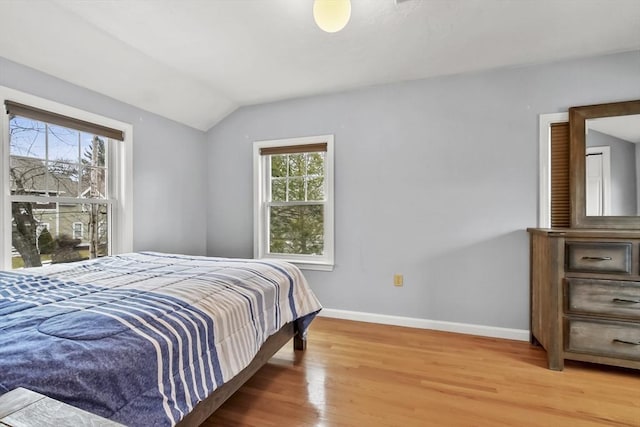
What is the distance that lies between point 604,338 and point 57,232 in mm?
3894

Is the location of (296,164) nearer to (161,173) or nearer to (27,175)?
(161,173)

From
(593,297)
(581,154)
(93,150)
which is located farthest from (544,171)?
(93,150)

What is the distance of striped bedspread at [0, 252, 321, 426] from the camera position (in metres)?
0.79

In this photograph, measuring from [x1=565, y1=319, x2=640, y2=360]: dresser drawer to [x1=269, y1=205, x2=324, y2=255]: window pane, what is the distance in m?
2.10

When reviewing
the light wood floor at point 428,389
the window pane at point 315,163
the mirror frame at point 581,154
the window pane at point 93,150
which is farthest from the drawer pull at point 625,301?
the window pane at point 93,150

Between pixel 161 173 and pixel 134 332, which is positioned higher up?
pixel 161 173

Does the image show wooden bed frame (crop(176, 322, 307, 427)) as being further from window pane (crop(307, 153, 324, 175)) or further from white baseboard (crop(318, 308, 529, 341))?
window pane (crop(307, 153, 324, 175))

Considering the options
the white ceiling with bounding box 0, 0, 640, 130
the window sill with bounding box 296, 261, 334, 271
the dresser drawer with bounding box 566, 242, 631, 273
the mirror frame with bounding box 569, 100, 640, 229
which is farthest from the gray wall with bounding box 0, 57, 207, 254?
the mirror frame with bounding box 569, 100, 640, 229

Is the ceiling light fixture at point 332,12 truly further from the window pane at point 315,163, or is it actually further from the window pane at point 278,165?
the window pane at point 278,165

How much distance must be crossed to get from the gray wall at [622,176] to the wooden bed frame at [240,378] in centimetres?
255

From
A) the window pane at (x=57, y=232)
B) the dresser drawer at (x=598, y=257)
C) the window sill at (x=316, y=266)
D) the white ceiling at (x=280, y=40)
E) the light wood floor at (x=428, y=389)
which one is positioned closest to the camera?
the light wood floor at (x=428, y=389)

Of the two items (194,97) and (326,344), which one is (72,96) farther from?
(326,344)

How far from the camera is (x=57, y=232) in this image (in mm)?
2320

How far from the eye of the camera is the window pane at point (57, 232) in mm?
2096
